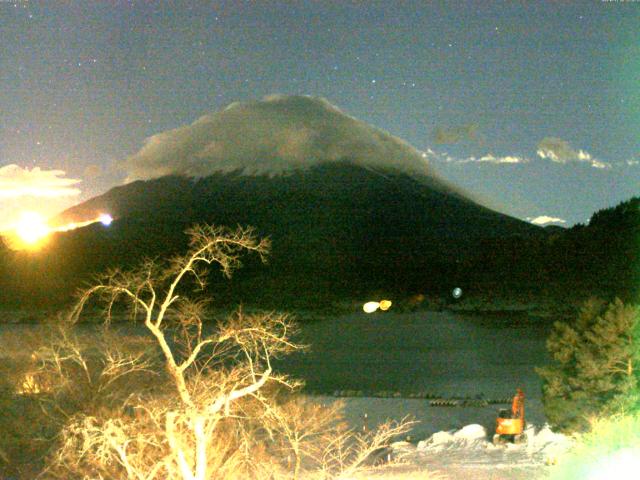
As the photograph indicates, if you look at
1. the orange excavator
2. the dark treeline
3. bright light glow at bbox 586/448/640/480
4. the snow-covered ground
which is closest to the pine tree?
the snow-covered ground

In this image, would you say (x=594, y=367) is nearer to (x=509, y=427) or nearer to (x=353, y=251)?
(x=509, y=427)

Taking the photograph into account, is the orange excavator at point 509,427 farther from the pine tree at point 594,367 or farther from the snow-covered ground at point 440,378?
the pine tree at point 594,367

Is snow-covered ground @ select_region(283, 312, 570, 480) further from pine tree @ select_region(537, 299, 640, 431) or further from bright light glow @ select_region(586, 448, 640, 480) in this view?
bright light glow @ select_region(586, 448, 640, 480)

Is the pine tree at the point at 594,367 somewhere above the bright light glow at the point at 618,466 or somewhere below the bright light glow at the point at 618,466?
above

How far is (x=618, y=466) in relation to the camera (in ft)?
46.4

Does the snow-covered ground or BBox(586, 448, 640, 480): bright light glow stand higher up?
BBox(586, 448, 640, 480): bright light glow

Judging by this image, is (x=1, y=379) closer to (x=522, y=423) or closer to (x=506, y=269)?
(x=522, y=423)

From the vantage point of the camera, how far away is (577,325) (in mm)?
18750

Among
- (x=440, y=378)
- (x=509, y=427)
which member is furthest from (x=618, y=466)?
(x=440, y=378)

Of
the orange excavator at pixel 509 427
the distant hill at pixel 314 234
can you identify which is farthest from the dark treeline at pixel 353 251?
the orange excavator at pixel 509 427

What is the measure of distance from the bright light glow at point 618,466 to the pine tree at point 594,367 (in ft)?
8.16

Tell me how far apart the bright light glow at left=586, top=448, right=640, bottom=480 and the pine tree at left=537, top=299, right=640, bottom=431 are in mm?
2488

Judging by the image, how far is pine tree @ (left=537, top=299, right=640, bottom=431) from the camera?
17188 millimetres

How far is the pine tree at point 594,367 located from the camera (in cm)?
1719
